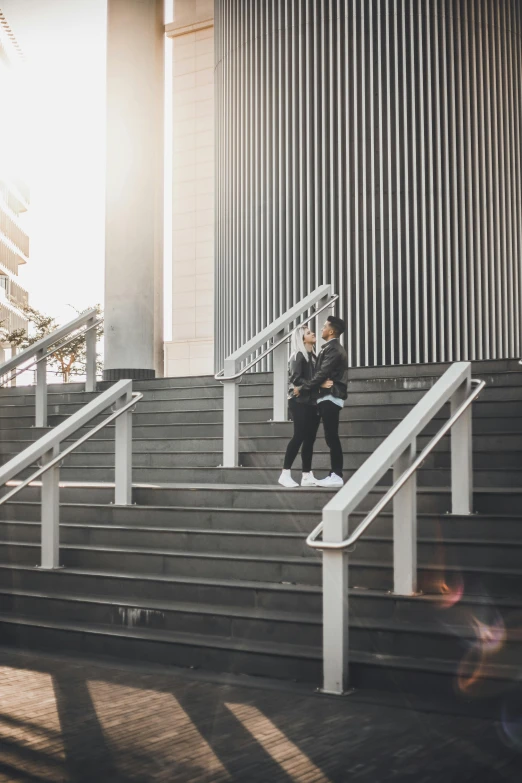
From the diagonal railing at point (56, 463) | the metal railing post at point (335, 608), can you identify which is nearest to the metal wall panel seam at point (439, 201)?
the diagonal railing at point (56, 463)

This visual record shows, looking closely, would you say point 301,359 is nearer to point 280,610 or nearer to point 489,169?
point 280,610

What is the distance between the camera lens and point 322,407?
8312mm

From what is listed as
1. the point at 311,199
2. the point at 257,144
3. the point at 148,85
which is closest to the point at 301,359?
the point at 311,199

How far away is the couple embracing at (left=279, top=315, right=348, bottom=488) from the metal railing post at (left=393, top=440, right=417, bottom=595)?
6.15 feet

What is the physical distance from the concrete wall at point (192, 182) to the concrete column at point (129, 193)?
13.6 ft

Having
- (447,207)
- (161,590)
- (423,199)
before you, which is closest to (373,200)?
(423,199)

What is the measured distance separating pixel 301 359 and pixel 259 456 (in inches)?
42.0

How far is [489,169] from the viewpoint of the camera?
14.3m

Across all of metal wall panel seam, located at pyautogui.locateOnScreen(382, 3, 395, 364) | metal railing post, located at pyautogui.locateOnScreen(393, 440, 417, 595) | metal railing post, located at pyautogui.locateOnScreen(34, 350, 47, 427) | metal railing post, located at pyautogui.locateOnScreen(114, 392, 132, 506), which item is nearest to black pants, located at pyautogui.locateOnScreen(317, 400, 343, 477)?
metal railing post, located at pyautogui.locateOnScreen(114, 392, 132, 506)

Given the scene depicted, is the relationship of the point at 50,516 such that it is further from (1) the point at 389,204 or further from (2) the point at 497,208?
(2) the point at 497,208

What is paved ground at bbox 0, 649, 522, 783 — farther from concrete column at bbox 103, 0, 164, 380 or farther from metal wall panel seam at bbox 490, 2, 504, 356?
concrete column at bbox 103, 0, 164, 380

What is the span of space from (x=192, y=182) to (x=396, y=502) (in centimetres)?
1554

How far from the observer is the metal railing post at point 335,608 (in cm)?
541

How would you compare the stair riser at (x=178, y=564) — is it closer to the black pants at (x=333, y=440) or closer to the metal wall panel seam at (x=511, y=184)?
the black pants at (x=333, y=440)
